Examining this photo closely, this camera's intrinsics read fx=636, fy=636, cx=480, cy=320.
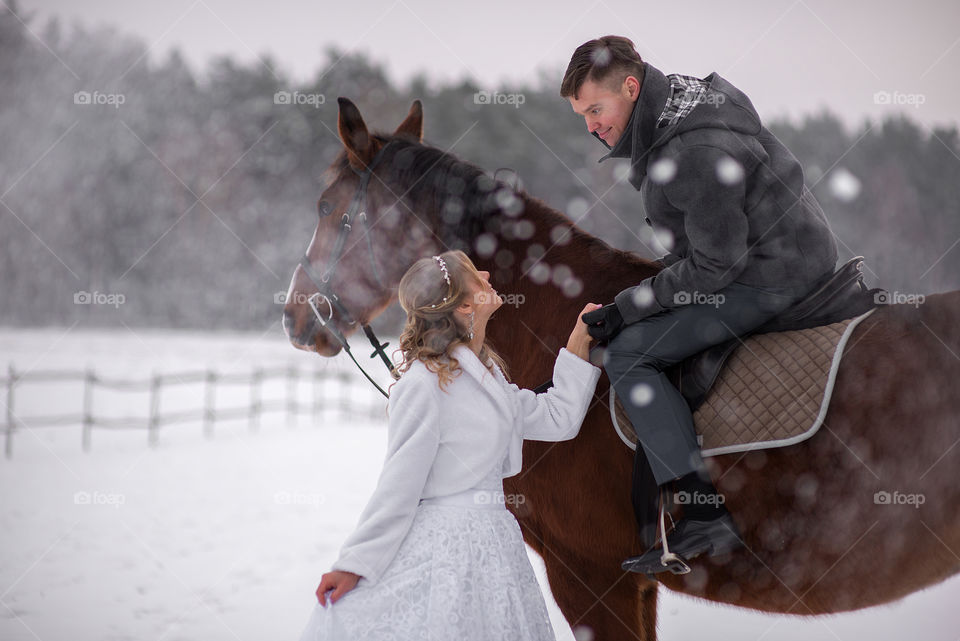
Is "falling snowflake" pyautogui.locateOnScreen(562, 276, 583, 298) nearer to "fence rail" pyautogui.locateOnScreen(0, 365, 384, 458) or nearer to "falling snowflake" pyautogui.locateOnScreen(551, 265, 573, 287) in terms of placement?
"falling snowflake" pyautogui.locateOnScreen(551, 265, 573, 287)

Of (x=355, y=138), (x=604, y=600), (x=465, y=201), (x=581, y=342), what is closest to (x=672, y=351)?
(x=581, y=342)

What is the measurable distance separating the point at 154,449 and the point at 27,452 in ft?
6.09

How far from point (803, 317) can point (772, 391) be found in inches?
12.2

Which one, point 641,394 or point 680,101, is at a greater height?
point 680,101

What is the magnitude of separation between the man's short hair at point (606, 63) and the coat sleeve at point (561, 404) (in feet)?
3.21

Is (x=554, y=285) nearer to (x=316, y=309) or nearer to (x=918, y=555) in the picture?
(x=316, y=309)

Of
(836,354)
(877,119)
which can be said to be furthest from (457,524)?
(877,119)

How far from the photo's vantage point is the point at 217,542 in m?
6.32

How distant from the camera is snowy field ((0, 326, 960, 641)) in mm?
4328

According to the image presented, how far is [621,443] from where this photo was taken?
237 cm

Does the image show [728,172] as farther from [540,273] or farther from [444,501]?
[444,501]

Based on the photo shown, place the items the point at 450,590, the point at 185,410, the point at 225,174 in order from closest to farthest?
the point at 450,590
the point at 185,410
the point at 225,174

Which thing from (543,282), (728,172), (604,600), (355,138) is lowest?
(604,600)

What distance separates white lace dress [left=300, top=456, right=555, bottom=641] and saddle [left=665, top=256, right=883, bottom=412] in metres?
0.81
